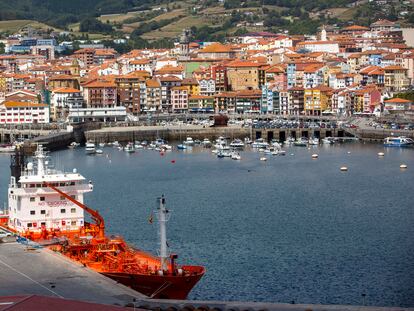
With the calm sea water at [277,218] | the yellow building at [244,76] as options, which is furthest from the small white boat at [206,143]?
the yellow building at [244,76]

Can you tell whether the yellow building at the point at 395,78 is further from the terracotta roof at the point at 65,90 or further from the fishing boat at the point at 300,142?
the fishing boat at the point at 300,142

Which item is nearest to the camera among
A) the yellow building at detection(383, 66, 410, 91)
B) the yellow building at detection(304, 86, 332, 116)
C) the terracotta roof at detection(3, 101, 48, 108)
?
the terracotta roof at detection(3, 101, 48, 108)

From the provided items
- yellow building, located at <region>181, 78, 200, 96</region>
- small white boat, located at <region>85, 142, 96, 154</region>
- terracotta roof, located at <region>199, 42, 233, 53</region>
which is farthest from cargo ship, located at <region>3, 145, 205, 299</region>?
terracotta roof, located at <region>199, 42, 233, 53</region>

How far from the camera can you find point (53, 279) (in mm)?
20438

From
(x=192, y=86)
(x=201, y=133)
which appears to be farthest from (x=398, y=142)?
(x=192, y=86)

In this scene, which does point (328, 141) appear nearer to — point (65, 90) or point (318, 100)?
point (318, 100)

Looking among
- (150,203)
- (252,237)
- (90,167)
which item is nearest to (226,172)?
(90,167)

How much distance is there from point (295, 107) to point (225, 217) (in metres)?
46.4

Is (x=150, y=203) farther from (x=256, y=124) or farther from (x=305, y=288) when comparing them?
(x=256, y=124)

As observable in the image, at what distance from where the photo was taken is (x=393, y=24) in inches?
4272

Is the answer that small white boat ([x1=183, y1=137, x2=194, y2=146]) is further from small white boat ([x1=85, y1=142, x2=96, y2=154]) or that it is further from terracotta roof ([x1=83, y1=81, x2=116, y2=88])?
terracotta roof ([x1=83, y1=81, x2=116, y2=88])

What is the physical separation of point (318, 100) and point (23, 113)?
59.7 ft

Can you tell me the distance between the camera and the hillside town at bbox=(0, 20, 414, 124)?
249 ft

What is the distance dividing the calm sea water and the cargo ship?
5.40 feet
